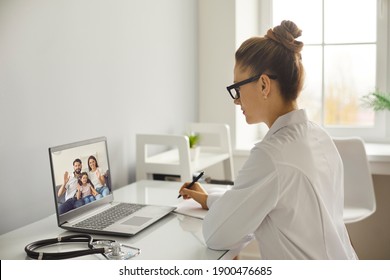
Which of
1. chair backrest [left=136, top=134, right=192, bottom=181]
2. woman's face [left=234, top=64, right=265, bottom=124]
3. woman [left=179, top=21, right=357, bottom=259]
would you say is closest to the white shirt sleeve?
woman [left=179, top=21, right=357, bottom=259]

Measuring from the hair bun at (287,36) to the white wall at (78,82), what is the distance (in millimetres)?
766

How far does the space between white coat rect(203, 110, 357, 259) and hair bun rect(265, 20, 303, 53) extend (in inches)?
6.8

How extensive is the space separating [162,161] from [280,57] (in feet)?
3.66

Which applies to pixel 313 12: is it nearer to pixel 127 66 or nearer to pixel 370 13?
pixel 370 13

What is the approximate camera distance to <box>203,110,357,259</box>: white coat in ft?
4.38

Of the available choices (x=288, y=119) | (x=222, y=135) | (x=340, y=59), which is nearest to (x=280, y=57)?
(x=288, y=119)

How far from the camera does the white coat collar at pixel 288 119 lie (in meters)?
1.41

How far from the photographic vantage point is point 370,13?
122 inches

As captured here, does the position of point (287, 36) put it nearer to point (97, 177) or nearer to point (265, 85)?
point (265, 85)

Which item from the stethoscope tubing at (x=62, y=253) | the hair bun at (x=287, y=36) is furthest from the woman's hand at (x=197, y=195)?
the hair bun at (x=287, y=36)

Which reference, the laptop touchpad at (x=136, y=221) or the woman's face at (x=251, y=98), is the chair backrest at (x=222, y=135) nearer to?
the laptop touchpad at (x=136, y=221)

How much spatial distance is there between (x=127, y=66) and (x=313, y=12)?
1365 millimetres

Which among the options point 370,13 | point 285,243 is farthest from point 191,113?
point 285,243

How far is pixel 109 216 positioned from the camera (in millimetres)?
1686
